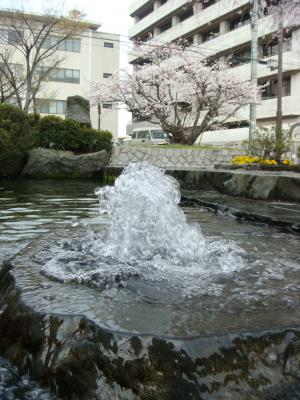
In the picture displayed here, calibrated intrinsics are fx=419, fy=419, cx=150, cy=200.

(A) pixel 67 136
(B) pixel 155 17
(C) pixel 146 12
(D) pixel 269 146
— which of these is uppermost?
(C) pixel 146 12

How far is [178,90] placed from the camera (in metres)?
23.5

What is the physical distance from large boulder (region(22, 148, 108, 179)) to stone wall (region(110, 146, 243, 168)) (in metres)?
1.58

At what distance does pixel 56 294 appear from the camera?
2070 millimetres

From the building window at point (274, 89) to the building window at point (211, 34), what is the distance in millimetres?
7276

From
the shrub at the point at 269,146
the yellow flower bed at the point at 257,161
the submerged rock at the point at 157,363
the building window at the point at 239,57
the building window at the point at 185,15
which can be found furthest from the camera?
the building window at the point at 185,15

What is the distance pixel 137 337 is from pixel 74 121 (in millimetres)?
15838

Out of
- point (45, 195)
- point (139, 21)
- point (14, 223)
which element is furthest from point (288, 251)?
point (139, 21)

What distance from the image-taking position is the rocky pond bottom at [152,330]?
149 cm

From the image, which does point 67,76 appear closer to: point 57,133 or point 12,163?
point 57,133

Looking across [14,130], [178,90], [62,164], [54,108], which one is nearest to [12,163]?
[14,130]

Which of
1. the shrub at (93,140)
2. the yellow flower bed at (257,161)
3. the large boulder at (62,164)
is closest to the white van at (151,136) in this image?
the shrub at (93,140)

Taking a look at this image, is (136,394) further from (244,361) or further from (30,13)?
(30,13)

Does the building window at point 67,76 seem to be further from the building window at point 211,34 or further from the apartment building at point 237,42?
the building window at point 211,34

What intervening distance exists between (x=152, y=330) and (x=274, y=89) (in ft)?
101
